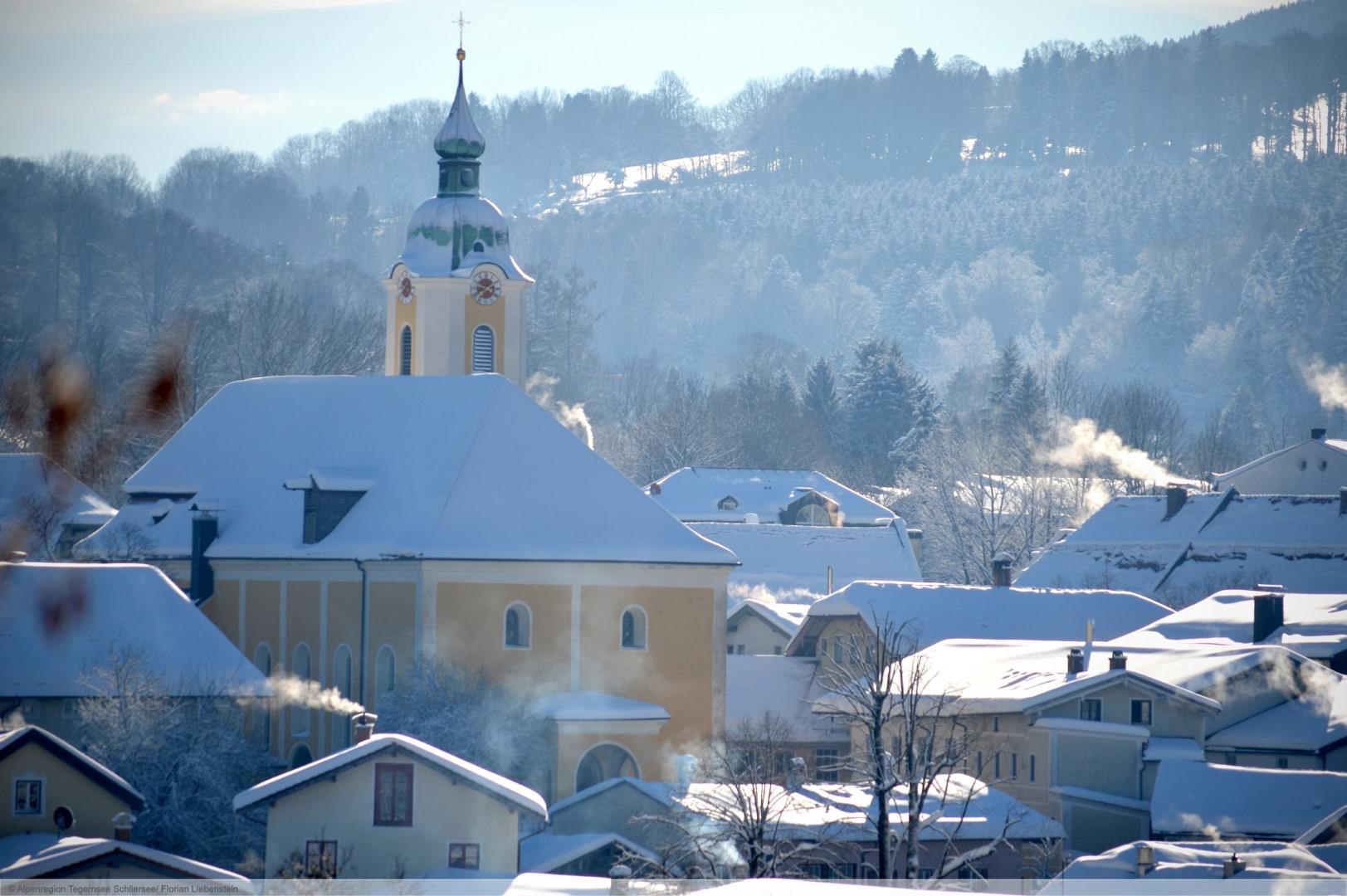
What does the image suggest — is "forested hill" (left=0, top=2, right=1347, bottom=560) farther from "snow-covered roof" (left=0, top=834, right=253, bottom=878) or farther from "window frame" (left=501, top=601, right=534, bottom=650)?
"snow-covered roof" (left=0, top=834, right=253, bottom=878)

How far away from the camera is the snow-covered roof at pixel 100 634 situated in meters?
43.5

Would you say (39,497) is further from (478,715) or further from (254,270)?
(254,270)

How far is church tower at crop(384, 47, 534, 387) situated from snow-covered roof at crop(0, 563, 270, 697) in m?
15.1

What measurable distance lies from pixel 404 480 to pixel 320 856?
1743 cm

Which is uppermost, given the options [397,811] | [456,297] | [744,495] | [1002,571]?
[456,297]

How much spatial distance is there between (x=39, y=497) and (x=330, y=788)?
36.8m

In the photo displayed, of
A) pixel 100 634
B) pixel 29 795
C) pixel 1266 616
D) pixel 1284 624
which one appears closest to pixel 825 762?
pixel 1266 616

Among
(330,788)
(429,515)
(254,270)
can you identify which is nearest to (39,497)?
(429,515)

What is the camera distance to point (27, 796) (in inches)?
1416

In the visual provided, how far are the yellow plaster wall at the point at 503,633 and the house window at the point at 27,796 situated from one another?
11.5 m

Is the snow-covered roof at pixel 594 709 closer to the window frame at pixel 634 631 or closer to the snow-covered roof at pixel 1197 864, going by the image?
the window frame at pixel 634 631

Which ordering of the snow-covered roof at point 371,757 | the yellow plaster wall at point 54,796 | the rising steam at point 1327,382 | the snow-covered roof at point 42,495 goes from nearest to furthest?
the snow-covered roof at point 371,757 < the yellow plaster wall at point 54,796 < the snow-covered roof at point 42,495 < the rising steam at point 1327,382

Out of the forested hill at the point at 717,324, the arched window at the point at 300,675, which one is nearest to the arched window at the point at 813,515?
the forested hill at the point at 717,324

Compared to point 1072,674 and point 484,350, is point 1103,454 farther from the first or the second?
point 1072,674
